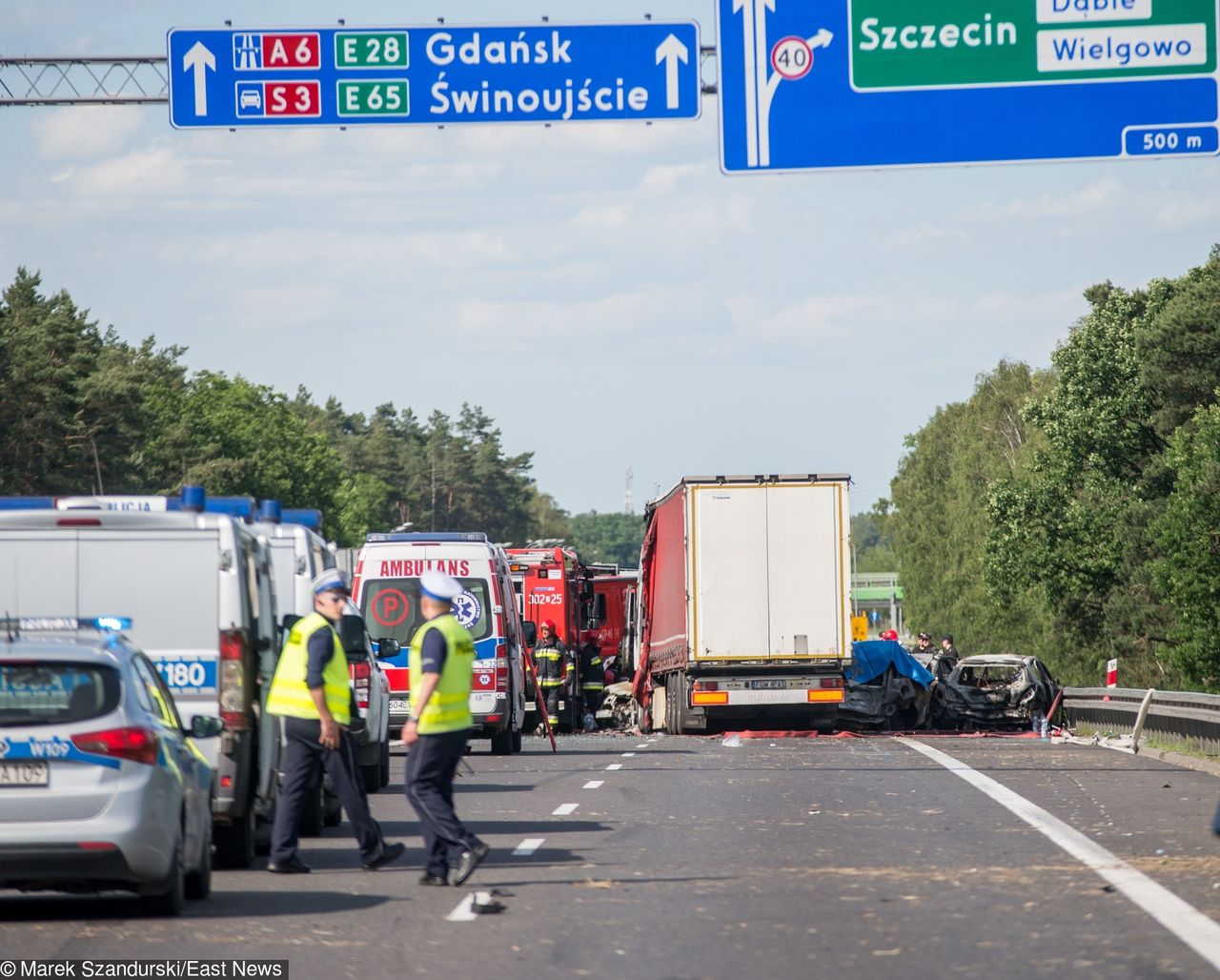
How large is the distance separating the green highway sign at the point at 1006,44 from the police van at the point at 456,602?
890 cm

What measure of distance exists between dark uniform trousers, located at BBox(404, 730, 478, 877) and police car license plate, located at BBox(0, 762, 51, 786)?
2186 millimetres

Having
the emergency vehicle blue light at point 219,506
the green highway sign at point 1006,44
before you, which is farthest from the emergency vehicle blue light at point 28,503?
the green highway sign at point 1006,44

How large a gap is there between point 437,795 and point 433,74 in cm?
910

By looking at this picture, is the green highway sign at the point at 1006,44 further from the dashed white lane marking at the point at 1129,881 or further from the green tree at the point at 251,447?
the green tree at the point at 251,447

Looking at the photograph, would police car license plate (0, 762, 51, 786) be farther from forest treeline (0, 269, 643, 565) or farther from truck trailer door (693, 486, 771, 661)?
forest treeline (0, 269, 643, 565)

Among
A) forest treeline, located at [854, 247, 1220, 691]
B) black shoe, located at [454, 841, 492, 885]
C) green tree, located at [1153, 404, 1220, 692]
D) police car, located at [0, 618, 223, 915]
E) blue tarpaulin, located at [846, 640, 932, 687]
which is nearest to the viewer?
police car, located at [0, 618, 223, 915]

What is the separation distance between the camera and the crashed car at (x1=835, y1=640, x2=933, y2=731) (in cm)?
3338

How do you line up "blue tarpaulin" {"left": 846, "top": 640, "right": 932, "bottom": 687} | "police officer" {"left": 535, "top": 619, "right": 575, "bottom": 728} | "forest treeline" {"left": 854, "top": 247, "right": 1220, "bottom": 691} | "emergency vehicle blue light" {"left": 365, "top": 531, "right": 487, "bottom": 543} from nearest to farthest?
"emergency vehicle blue light" {"left": 365, "top": 531, "right": 487, "bottom": 543} → "blue tarpaulin" {"left": 846, "top": 640, "right": 932, "bottom": 687} → "police officer" {"left": 535, "top": 619, "right": 575, "bottom": 728} → "forest treeline" {"left": 854, "top": 247, "right": 1220, "bottom": 691}

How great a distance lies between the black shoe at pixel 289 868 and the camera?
42.5ft

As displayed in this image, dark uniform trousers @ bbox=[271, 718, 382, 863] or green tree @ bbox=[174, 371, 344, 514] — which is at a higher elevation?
green tree @ bbox=[174, 371, 344, 514]

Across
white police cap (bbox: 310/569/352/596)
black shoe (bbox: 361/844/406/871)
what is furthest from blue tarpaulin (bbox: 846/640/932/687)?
white police cap (bbox: 310/569/352/596)

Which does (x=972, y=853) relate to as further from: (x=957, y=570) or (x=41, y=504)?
(x=957, y=570)

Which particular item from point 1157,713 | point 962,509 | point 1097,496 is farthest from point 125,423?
point 1157,713

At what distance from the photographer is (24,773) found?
34.2 feet
